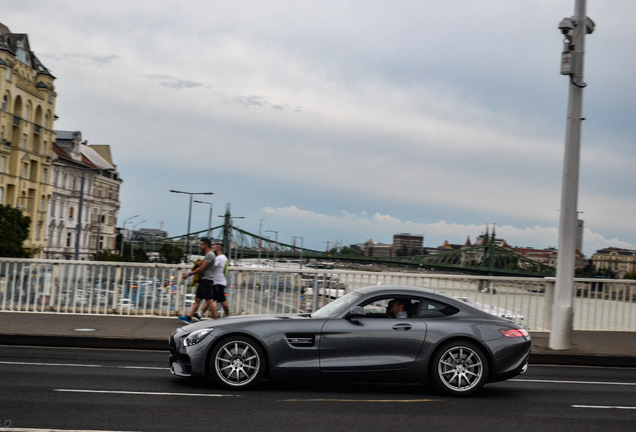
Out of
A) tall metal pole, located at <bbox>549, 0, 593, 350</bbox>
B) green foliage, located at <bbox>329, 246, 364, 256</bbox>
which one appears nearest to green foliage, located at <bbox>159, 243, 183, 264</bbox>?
green foliage, located at <bbox>329, 246, 364, 256</bbox>

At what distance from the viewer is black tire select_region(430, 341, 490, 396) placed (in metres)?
7.97

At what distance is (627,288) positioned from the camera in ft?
49.5

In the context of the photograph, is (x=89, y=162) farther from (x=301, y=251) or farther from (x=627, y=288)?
(x=627, y=288)

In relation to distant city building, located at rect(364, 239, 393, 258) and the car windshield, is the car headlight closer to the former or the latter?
the car windshield

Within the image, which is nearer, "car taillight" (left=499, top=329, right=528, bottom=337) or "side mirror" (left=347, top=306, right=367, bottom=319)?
"side mirror" (left=347, top=306, right=367, bottom=319)

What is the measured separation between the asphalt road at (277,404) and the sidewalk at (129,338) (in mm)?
1898

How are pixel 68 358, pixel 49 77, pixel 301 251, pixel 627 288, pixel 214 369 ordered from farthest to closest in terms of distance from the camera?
pixel 301 251 → pixel 49 77 → pixel 627 288 → pixel 68 358 → pixel 214 369

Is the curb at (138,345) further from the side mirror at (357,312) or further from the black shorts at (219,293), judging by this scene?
the side mirror at (357,312)

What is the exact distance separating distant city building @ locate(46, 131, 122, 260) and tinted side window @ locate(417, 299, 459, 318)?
7368 cm

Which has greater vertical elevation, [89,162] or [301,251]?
[89,162]

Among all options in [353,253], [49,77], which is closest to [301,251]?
[353,253]

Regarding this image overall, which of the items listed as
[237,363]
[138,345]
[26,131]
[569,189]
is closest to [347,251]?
[26,131]

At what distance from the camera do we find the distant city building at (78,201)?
88.5 meters

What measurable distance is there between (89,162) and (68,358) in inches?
3834
